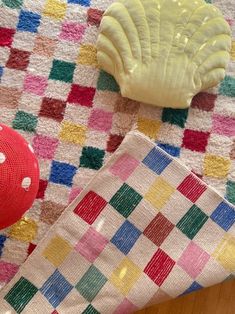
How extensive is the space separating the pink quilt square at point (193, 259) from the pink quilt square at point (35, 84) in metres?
0.45

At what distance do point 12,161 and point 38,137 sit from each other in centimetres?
26

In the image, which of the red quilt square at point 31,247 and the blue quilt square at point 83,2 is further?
the blue quilt square at point 83,2

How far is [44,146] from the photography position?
3.46 feet

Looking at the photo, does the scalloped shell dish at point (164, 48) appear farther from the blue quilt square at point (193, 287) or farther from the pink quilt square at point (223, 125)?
the blue quilt square at point (193, 287)

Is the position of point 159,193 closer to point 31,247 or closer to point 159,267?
point 159,267

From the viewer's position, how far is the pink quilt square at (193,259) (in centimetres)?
97

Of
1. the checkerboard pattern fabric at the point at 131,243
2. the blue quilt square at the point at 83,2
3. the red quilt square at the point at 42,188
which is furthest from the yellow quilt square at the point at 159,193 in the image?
the blue quilt square at the point at 83,2

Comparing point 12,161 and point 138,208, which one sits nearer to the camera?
point 12,161

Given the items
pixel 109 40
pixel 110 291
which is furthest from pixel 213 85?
pixel 110 291

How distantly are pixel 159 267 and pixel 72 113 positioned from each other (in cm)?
37

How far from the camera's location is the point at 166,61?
103 cm

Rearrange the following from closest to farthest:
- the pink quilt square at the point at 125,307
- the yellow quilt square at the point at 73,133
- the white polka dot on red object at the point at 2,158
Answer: the white polka dot on red object at the point at 2,158
the pink quilt square at the point at 125,307
the yellow quilt square at the point at 73,133

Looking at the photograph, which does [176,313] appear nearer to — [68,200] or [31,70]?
[68,200]

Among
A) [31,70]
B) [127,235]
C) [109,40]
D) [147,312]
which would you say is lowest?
[147,312]
